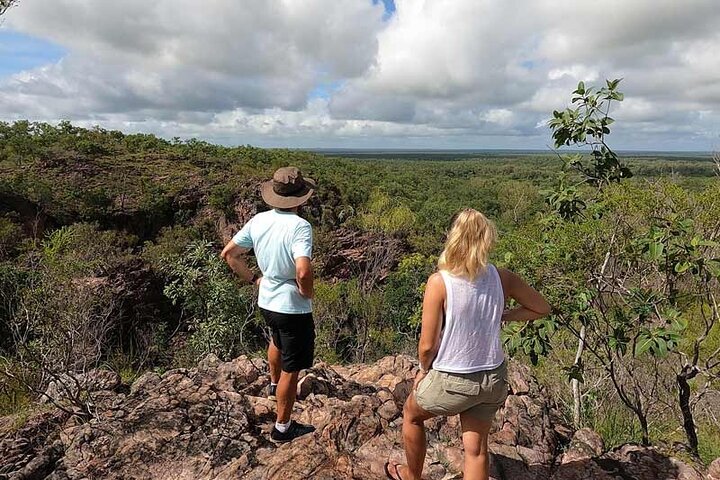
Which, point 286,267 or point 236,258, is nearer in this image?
point 286,267

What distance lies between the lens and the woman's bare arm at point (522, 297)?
7.69 feet

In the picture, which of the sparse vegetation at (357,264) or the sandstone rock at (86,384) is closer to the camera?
the sparse vegetation at (357,264)

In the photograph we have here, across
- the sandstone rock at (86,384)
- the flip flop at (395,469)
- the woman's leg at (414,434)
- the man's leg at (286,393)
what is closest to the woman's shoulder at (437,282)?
the woman's leg at (414,434)

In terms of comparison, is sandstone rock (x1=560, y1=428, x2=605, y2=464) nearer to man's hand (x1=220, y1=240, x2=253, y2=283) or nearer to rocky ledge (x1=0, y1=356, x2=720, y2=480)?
rocky ledge (x1=0, y1=356, x2=720, y2=480)

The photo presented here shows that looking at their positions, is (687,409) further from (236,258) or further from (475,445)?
(236,258)

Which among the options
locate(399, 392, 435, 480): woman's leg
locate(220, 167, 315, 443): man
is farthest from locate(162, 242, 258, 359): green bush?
locate(399, 392, 435, 480): woman's leg

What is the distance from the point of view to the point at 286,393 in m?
3.21

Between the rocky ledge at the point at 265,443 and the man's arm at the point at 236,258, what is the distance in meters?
1.08

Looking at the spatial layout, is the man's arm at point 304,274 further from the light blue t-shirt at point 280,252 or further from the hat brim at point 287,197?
the hat brim at point 287,197

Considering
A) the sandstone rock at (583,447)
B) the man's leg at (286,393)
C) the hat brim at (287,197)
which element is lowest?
the sandstone rock at (583,447)

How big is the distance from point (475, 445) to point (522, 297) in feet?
2.44

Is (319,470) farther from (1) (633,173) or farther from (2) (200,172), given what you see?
(2) (200,172)

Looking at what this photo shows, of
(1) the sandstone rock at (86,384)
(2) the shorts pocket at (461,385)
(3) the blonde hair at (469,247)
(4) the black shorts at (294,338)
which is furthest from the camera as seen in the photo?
(1) the sandstone rock at (86,384)

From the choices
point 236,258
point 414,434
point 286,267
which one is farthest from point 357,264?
point 414,434
